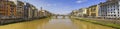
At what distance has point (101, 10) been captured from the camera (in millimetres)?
90562

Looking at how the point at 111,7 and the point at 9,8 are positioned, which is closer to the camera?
the point at 9,8

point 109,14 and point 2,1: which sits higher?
point 2,1

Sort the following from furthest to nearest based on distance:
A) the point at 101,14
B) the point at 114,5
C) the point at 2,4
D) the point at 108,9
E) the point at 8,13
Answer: the point at 101,14 < the point at 108,9 < the point at 114,5 < the point at 8,13 < the point at 2,4

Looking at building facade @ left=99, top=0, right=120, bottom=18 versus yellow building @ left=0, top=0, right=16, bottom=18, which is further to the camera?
building facade @ left=99, top=0, right=120, bottom=18

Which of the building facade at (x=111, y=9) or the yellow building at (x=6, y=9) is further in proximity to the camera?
the building facade at (x=111, y=9)

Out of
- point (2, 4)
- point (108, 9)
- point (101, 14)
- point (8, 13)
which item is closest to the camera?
point (2, 4)

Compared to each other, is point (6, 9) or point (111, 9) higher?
point (6, 9)

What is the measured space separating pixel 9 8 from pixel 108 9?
133 feet

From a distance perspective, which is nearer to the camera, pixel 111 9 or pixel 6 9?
pixel 6 9

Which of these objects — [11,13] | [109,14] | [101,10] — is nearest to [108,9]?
[109,14]

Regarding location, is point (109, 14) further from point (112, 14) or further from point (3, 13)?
point (3, 13)

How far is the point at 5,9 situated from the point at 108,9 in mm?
42081

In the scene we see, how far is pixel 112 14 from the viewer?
77.5 m

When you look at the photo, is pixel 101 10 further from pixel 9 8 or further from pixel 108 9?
pixel 9 8
